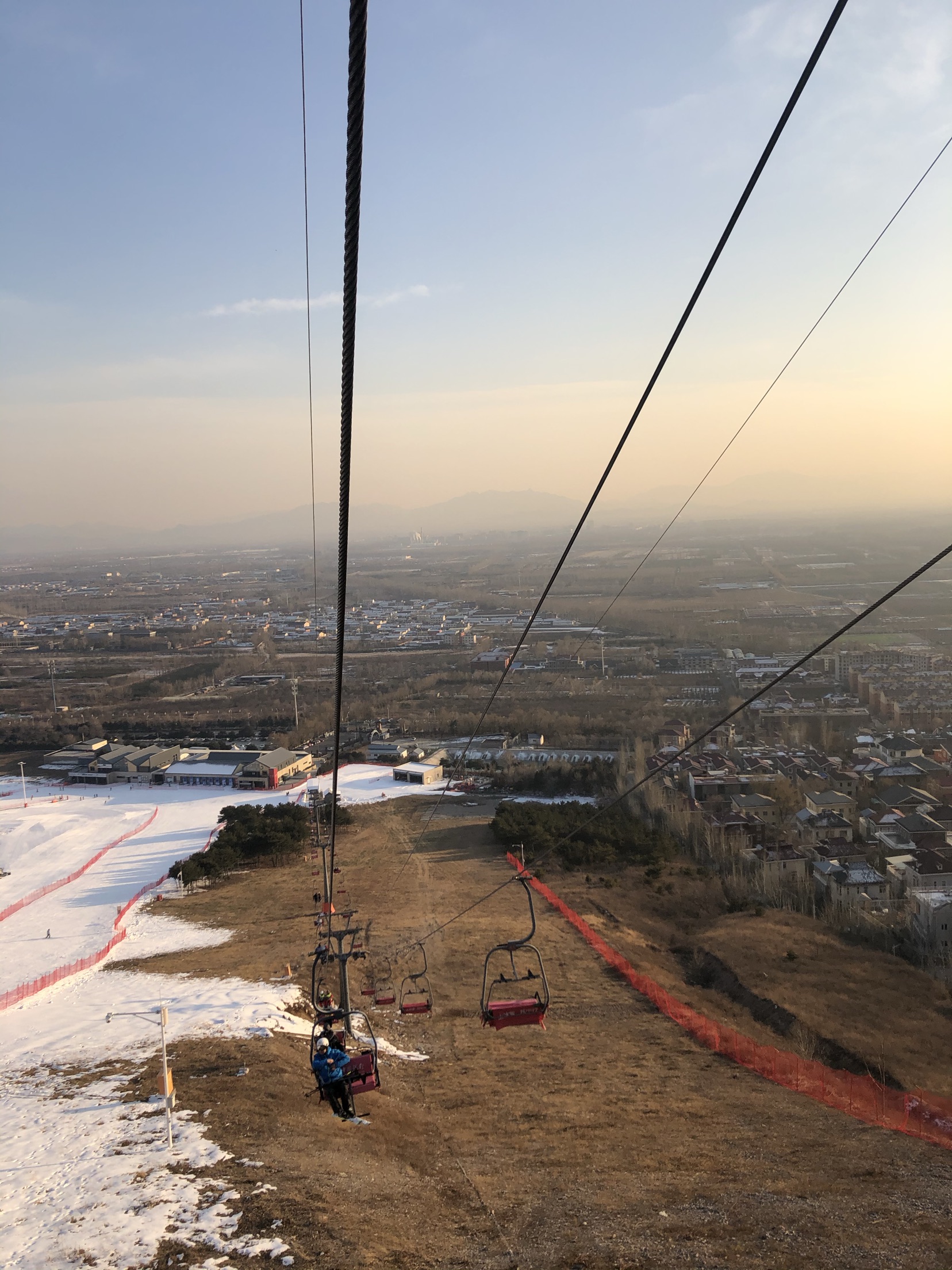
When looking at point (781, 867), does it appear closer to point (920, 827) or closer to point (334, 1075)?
point (920, 827)

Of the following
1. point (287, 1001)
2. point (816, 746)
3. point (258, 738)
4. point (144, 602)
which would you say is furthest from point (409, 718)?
point (144, 602)

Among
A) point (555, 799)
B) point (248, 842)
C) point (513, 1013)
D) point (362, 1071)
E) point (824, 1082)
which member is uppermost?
point (362, 1071)

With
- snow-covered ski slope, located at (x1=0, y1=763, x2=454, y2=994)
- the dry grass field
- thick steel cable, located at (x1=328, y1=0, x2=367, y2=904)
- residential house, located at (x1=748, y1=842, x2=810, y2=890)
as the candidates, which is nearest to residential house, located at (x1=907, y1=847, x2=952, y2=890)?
residential house, located at (x1=748, y1=842, x2=810, y2=890)

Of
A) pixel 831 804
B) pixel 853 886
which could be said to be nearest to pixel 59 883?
pixel 853 886

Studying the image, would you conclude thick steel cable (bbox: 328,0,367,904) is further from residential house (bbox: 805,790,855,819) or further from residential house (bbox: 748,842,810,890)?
residential house (bbox: 805,790,855,819)

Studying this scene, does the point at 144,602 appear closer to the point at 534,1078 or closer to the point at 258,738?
the point at 258,738
